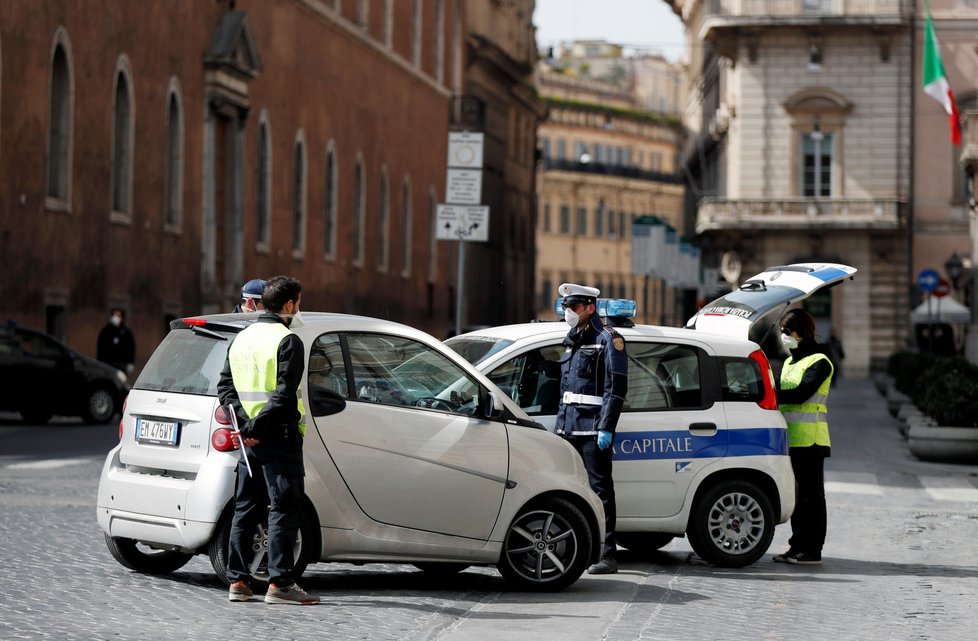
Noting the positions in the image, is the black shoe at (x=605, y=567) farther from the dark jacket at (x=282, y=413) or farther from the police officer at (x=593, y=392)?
the dark jacket at (x=282, y=413)

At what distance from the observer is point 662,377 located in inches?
531

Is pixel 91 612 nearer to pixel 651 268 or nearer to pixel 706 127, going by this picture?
pixel 651 268

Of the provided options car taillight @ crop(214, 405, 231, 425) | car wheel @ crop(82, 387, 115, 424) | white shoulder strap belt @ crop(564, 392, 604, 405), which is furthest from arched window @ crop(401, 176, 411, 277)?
car taillight @ crop(214, 405, 231, 425)

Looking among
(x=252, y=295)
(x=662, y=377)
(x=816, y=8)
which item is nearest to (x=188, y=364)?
(x=252, y=295)

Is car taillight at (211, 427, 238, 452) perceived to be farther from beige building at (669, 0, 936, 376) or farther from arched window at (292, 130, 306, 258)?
beige building at (669, 0, 936, 376)

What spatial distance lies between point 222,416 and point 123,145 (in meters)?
28.7

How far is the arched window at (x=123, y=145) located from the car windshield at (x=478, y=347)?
25.7 m

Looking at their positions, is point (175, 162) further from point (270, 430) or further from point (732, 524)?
point (270, 430)

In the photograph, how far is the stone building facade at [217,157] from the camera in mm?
34438

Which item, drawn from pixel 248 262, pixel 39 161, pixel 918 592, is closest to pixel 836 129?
pixel 248 262

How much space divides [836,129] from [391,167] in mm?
14589

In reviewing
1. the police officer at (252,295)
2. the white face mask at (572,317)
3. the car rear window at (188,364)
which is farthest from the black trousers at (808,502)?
the car rear window at (188,364)

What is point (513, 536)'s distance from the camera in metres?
11.8

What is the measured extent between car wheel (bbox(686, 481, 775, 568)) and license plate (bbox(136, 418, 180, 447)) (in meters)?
4.00
